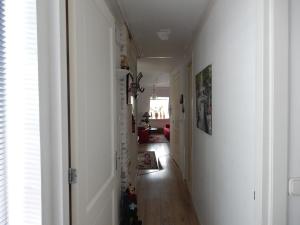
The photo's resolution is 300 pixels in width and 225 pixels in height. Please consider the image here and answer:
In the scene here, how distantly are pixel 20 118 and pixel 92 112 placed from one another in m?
0.46

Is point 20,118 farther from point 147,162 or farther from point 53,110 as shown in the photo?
point 147,162

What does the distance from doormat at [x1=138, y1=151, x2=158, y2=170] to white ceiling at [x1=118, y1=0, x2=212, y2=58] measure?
2828mm

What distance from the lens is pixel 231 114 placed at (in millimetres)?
1604

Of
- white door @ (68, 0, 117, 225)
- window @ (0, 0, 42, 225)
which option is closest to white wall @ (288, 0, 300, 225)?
white door @ (68, 0, 117, 225)

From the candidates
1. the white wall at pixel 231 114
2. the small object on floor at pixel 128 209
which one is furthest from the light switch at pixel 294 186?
the small object on floor at pixel 128 209

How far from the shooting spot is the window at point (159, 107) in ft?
36.2

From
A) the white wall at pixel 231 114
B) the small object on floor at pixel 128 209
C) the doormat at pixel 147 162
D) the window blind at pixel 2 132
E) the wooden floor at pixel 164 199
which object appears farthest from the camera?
the doormat at pixel 147 162

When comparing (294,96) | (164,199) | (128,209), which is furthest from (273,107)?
(164,199)

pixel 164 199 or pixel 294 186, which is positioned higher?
pixel 294 186

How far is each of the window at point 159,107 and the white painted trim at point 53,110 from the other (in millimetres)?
10066

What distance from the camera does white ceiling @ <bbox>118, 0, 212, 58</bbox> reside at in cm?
214

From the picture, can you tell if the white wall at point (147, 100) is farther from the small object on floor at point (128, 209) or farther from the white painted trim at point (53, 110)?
the white painted trim at point (53, 110)

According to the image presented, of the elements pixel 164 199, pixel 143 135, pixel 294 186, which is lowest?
pixel 164 199

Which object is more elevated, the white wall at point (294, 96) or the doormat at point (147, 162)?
the white wall at point (294, 96)
